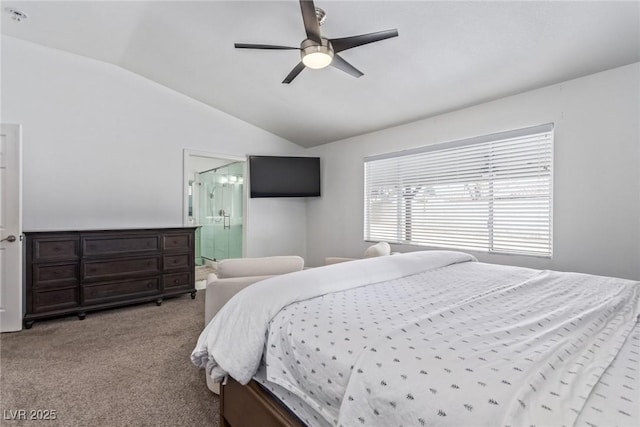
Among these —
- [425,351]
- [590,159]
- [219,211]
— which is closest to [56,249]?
[219,211]

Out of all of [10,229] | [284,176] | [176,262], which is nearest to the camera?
[10,229]

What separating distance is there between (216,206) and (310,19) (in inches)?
197

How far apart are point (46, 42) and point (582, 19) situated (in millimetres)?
4837

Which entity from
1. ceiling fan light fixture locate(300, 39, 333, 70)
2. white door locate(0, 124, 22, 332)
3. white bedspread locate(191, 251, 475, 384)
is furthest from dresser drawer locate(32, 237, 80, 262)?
ceiling fan light fixture locate(300, 39, 333, 70)

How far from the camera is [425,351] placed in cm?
85

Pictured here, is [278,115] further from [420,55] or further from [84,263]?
[84,263]

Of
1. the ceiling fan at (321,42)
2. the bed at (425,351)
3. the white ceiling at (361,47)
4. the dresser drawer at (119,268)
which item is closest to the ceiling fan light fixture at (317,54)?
the ceiling fan at (321,42)

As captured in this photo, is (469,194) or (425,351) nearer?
(425,351)

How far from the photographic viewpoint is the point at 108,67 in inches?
145

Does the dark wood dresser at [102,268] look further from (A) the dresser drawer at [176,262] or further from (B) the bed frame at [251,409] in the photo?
(B) the bed frame at [251,409]

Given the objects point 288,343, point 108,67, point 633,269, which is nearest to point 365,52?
point 288,343

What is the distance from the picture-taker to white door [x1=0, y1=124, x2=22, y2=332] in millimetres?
2766

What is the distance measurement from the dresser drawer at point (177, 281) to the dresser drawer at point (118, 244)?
38cm

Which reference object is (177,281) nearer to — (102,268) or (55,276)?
(102,268)
